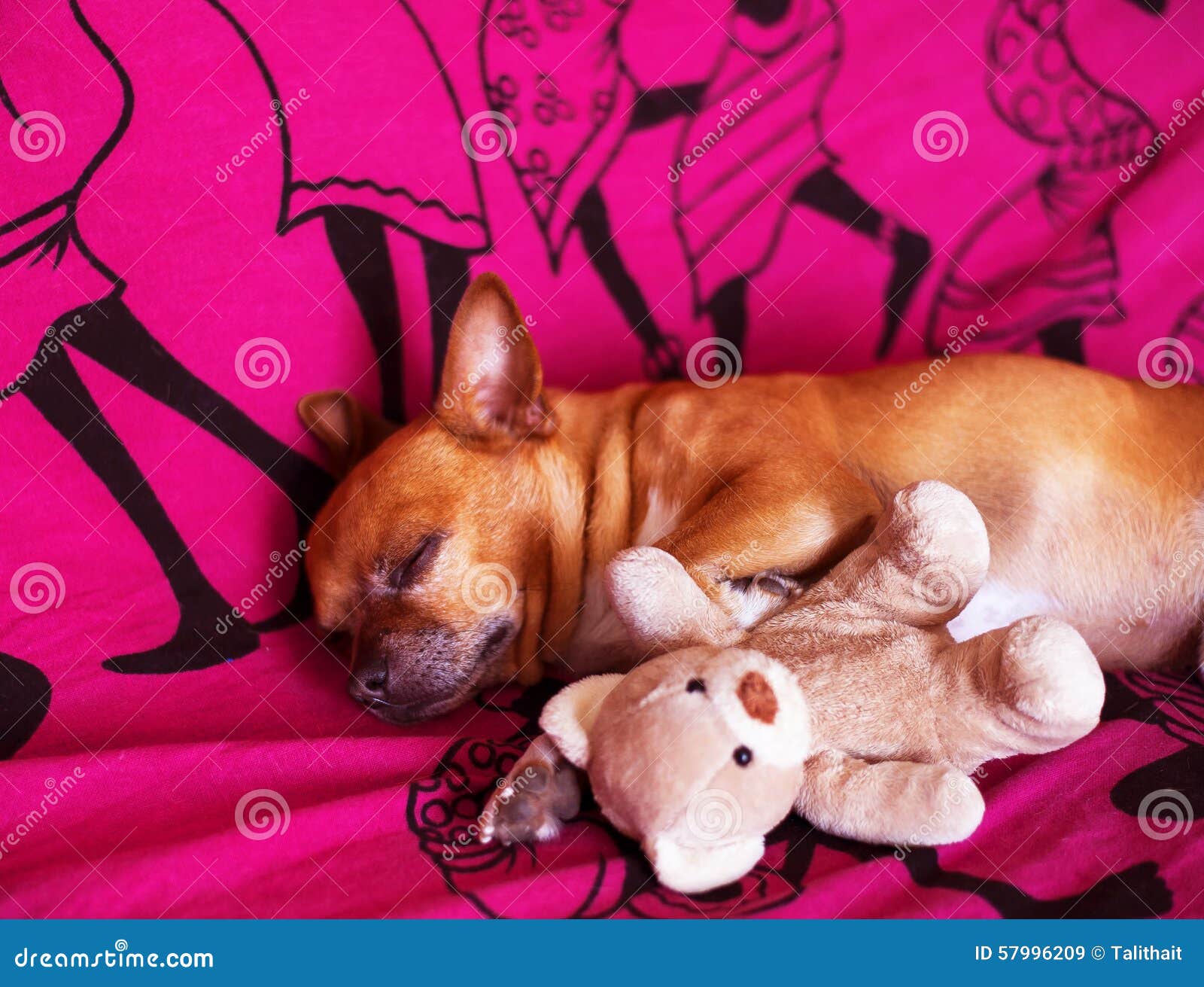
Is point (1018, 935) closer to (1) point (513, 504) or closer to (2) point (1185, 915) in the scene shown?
(2) point (1185, 915)

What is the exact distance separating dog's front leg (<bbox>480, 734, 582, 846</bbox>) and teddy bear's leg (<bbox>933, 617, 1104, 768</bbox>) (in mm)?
636

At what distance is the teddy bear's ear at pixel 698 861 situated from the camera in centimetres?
143

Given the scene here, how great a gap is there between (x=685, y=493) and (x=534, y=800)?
895 mm

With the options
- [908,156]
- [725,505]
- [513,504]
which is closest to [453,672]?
[513,504]

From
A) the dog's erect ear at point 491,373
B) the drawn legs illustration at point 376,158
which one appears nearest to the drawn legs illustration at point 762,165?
the drawn legs illustration at point 376,158

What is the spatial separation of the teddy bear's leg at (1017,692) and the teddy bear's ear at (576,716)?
0.56 meters

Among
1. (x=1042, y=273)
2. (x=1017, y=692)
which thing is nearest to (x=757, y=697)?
(x=1017, y=692)

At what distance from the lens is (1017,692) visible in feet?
4.79

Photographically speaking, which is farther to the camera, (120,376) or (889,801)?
(120,376)

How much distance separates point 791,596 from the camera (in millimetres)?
1972

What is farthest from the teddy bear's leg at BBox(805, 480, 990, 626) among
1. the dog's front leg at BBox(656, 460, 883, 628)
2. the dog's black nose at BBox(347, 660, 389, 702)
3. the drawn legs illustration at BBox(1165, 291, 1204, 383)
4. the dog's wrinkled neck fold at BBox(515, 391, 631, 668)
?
the drawn legs illustration at BBox(1165, 291, 1204, 383)

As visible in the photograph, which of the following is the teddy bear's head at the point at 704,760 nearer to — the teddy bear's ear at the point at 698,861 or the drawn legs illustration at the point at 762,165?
the teddy bear's ear at the point at 698,861

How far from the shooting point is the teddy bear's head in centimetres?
138

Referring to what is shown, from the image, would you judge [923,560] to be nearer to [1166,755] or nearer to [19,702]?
[1166,755]
